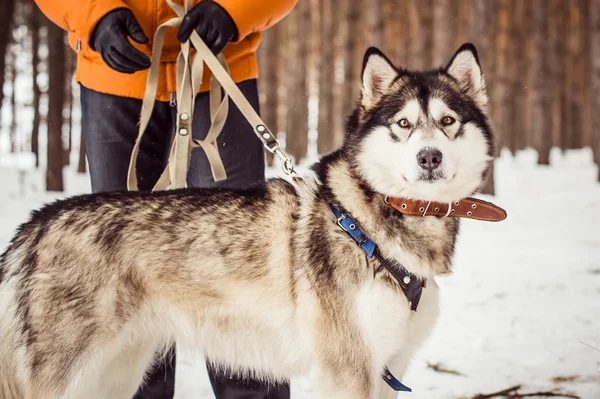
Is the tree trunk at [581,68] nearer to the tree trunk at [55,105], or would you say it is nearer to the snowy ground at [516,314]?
the snowy ground at [516,314]

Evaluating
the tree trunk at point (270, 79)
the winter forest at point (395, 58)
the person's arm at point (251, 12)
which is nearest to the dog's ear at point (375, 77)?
the person's arm at point (251, 12)

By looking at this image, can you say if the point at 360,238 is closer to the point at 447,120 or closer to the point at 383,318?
the point at 383,318

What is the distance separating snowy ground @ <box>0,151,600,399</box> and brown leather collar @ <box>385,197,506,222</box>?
1191 mm

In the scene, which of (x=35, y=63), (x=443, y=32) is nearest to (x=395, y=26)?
(x=443, y=32)

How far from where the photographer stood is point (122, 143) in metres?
2.86

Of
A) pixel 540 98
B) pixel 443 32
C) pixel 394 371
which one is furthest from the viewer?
pixel 540 98

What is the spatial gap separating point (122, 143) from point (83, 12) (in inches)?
25.7

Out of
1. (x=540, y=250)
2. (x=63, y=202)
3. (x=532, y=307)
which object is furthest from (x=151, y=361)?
(x=540, y=250)

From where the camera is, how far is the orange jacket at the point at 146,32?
2652 mm

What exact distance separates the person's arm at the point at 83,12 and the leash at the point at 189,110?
0.25 meters

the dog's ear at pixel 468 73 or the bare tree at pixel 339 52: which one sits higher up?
the bare tree at pixel 339 52

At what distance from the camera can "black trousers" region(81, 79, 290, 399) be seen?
2.85m

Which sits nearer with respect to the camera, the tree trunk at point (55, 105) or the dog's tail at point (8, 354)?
the dog's tail at point (8, 354)

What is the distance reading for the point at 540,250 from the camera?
621cm
